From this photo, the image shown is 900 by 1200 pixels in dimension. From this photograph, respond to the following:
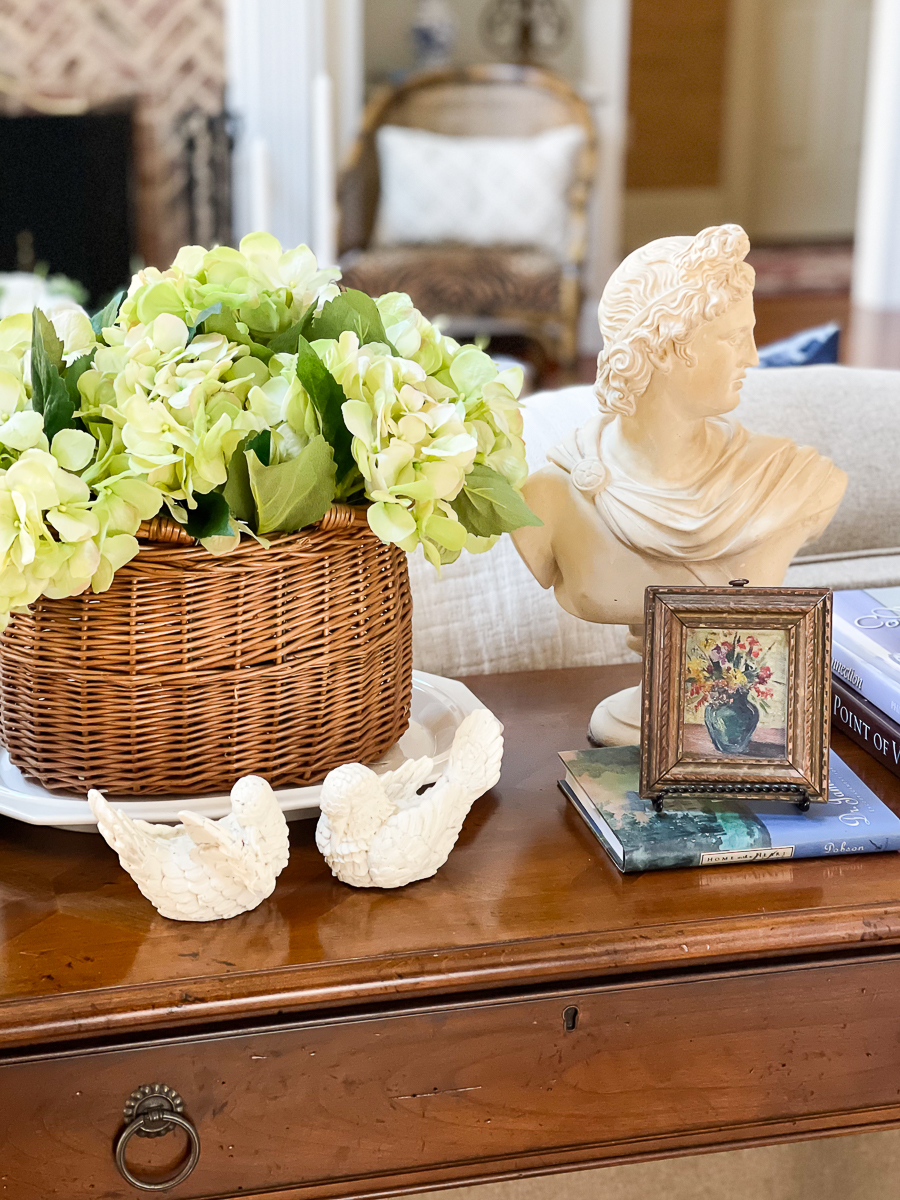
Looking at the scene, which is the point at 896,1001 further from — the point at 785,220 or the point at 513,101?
the point at 785,220

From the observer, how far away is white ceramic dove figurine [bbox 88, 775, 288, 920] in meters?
0.76

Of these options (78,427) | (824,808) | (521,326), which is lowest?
(521,326)

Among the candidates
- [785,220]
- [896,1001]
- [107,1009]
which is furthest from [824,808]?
[785,220]

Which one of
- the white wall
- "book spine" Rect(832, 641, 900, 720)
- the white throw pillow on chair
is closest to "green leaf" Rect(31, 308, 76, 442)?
"book spine" Rect(832, 641, 900, 720)

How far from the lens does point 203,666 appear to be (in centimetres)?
83

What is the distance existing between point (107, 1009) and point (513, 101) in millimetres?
4652

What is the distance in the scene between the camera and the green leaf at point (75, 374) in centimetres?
79

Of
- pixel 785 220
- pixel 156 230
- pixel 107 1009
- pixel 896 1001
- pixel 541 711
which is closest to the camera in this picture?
Answer: pixel 107 1009

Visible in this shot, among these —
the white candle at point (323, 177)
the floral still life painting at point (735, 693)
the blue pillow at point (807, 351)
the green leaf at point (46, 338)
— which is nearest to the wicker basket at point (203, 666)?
the green leaf at point (46, 338)

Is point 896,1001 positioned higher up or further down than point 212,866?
further down

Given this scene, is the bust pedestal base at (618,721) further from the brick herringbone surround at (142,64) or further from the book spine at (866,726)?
the brick herringbone surround at (142,64)

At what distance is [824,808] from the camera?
906 millimetres

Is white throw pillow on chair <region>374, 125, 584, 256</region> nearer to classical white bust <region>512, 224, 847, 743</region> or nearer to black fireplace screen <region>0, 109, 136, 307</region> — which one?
black fireplace screen <region>0, 109, 136, 307</region>

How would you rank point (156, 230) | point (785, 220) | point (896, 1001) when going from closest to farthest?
point (896, 1001) → point (156, 230) → point (785, 220)
